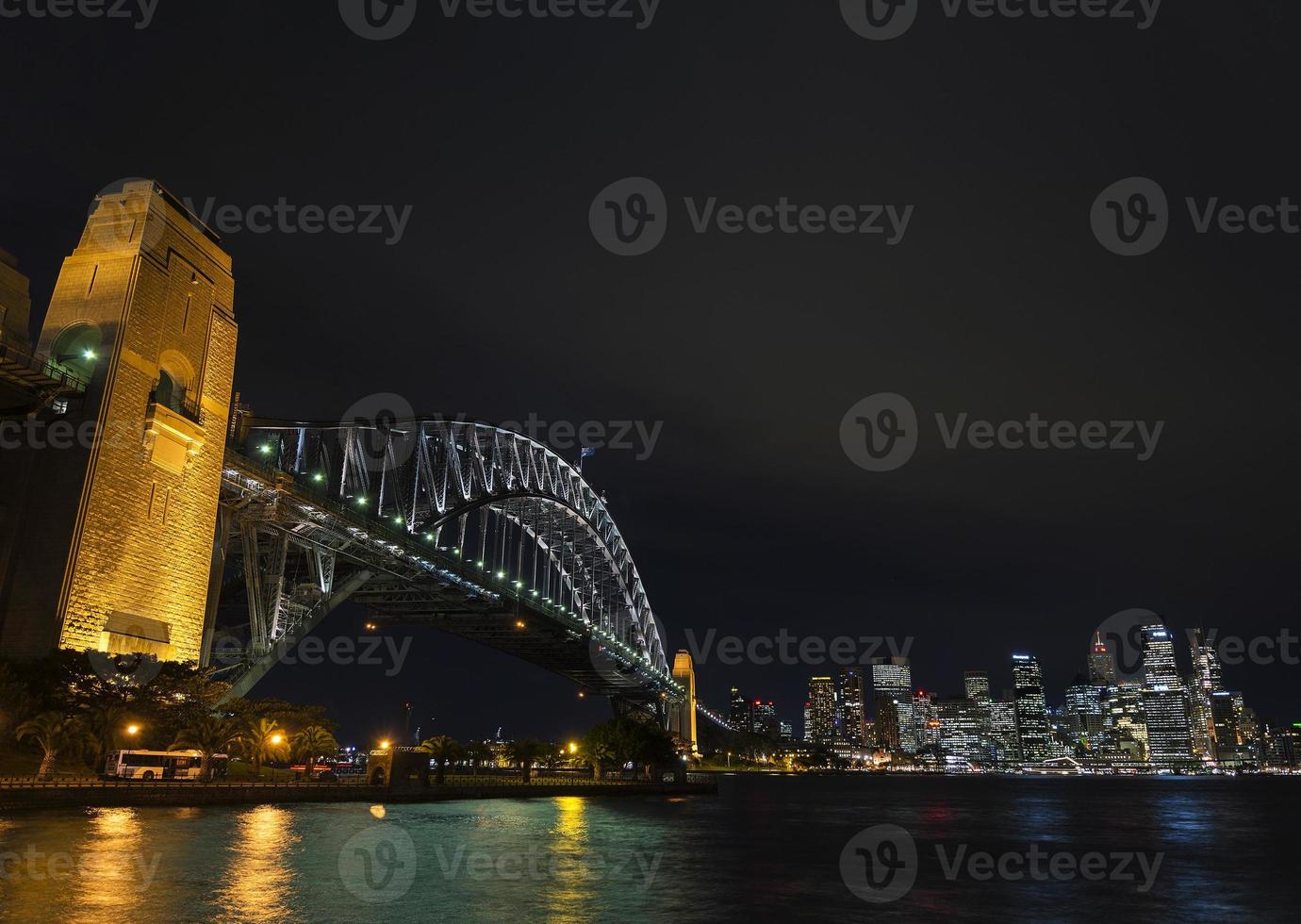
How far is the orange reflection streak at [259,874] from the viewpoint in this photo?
52.2 ft

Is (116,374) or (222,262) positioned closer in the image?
(116,374)

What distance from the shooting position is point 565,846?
30031mm

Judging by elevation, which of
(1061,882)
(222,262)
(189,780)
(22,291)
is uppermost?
(222,262)

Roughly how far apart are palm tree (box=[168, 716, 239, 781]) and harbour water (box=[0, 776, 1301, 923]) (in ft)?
9.41

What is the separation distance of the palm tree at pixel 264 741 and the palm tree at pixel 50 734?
10313mm

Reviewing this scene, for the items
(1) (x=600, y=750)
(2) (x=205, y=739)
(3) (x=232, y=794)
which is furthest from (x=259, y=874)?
(1) (x=600, y=750)

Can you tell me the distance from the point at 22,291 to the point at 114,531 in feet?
37.3

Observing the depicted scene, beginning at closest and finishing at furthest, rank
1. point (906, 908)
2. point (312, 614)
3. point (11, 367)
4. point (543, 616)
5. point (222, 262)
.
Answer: point (906, 908), point (11, 367), point (222, 262), point (312, 614), point (543, 616)

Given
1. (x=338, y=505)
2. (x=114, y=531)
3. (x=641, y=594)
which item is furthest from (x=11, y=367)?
(x=641, y=594)

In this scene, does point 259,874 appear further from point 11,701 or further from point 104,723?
point 104,723

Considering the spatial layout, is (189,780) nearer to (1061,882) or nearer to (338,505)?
(338,505)

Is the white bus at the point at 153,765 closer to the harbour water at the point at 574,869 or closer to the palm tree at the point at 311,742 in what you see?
the harbour water at the point at 574,869

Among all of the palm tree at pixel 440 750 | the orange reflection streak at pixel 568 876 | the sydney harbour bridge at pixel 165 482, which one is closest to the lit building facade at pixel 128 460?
the sydney harbour bridge at pixel 165 482

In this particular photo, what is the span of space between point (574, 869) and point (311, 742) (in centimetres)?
2570
